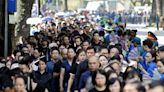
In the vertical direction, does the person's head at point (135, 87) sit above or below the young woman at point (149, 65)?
above

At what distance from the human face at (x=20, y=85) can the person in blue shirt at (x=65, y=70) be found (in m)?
3.05

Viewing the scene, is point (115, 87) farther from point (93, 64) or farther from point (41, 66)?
point (41, 66)

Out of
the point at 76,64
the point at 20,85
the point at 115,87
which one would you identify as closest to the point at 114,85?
the point at 115,87

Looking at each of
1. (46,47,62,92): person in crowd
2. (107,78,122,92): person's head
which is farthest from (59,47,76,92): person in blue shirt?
(107,78,122,92): person's head

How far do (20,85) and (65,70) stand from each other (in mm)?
3183

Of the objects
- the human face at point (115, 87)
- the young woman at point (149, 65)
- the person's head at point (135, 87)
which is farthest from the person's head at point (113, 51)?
the person's head at point (135, 87)

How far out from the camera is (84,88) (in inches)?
412

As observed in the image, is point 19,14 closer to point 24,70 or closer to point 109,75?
point 24,70

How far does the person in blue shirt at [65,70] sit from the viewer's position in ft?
41.8

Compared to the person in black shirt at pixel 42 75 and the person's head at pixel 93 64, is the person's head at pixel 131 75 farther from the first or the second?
the person in black shirt at pixel 42 75

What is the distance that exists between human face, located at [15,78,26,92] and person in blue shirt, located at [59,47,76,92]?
10.0ft

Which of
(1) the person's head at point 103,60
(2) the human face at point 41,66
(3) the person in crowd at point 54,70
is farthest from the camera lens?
(3) the person in crowd at point 54,70

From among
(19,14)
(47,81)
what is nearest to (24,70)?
(47,81)

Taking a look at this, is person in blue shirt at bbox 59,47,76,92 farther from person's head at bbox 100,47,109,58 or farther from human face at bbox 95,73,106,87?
human face at bbox 95,73,106,87
